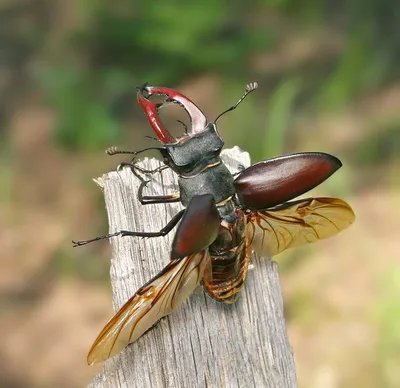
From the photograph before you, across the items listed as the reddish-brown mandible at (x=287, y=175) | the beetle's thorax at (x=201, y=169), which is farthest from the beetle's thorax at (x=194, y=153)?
the reddish-brown mandible at (x=287, y=175)

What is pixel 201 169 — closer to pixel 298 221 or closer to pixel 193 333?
pixel 298 221

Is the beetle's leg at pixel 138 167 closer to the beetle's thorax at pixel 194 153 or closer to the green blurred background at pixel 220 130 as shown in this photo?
the beetle's thorax at pixel 194 153

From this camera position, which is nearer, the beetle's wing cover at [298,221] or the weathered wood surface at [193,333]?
the weathered wood surface at [193,333]

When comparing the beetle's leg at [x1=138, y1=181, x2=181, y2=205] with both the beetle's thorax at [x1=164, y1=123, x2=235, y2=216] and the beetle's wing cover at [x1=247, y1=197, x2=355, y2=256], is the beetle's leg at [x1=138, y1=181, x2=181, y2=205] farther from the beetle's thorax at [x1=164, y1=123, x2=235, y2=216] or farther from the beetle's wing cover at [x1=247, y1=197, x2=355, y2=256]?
→ the beetle's wing cover at [x1=247, y1=197, x2=355, y2=256]

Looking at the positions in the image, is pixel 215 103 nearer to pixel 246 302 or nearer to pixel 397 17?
pixel 397 17

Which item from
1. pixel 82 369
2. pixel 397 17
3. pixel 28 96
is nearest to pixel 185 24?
pixel 28 96

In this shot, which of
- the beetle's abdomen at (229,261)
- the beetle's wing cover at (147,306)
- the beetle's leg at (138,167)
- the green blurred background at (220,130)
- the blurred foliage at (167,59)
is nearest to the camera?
the beetle's wing cover at (147,306)

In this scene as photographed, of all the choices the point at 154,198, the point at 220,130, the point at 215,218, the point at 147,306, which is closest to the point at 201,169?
the point at 154,198

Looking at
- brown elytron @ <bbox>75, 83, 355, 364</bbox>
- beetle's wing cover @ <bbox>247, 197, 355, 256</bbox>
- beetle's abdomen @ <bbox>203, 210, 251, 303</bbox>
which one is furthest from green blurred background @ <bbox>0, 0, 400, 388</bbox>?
beetle's abdomen @ <bbox>203, 210, 251, 303</bbox>
